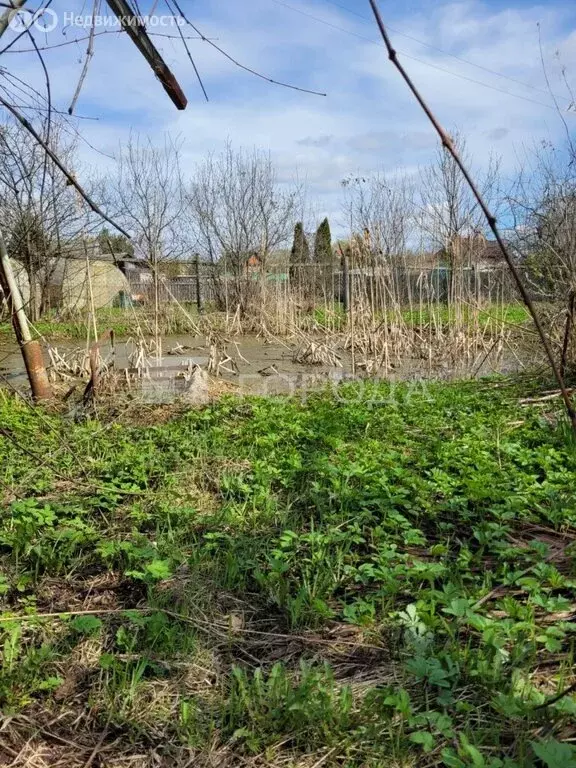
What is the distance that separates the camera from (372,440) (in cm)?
376

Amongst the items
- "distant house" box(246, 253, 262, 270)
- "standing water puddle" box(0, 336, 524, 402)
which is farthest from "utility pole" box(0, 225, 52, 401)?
"distant house" box(246, 253, 262, 270)

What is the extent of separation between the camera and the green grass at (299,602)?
58.9 inches

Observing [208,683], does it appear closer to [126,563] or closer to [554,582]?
[126,563]

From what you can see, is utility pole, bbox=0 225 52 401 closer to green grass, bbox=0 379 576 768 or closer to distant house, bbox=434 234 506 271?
green grass, bbox=0 379 576 768

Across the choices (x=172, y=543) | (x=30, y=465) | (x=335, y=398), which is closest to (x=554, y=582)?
(x=172, y=543)

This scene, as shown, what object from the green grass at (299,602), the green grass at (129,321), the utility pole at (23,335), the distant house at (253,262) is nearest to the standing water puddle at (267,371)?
the utility pole at (23,335)

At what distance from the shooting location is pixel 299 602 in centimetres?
199

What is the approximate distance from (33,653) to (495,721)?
1.29m

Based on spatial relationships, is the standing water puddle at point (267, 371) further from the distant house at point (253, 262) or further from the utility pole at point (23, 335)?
the distant house at point (253, 262)

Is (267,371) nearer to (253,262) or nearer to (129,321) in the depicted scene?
(129,321)

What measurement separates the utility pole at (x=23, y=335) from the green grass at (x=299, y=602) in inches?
66.0

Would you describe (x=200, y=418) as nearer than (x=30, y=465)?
No

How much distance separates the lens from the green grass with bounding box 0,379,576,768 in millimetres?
1496

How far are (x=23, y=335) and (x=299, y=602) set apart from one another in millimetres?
3858
